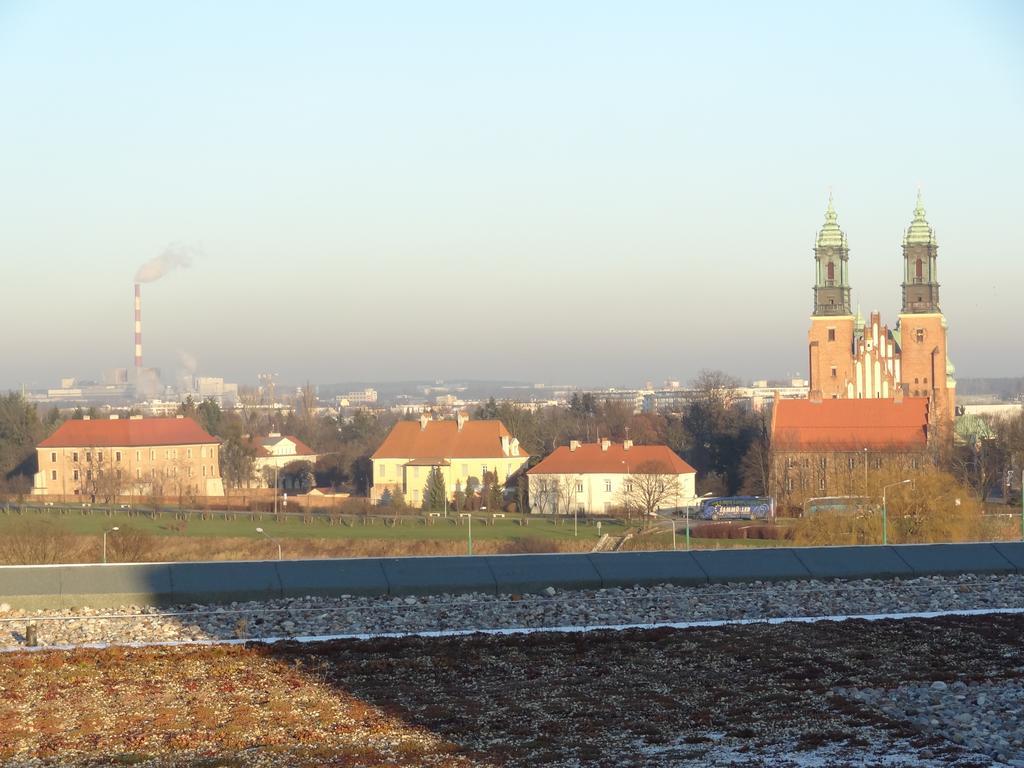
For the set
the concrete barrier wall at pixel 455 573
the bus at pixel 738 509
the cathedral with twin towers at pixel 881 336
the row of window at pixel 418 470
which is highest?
the cathedral with twin towers at pixel 881 336

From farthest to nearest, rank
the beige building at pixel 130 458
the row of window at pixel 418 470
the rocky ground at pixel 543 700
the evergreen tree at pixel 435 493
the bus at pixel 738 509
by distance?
the beige building at pixel 130 458 < the row of window at pixel 418 470 < the evergreen tree at pixel 435 493 < the bus at pixel 738 509 < the rocky ground at pixel 543 700

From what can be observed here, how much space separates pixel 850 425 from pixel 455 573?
181ft

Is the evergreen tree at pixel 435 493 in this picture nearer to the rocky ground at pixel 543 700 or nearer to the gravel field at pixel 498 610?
the gravel field at pixel 498 610

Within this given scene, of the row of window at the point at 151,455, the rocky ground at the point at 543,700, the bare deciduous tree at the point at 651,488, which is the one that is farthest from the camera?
the row of window at the point at 151,455

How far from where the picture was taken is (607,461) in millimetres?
70750

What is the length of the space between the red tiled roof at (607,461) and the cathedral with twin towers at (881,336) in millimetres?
19856

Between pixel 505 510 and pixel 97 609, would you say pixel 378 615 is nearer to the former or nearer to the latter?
pixel 97 609

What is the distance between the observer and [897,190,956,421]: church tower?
8744 cm

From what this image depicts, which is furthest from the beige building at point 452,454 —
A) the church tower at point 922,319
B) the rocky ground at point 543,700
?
the rocky ground at point 543,700

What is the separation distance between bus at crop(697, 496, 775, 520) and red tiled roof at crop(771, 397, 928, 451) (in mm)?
7784

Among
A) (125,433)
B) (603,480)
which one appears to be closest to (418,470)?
(603,480)

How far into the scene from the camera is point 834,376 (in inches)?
3472

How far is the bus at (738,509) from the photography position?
2399 inches

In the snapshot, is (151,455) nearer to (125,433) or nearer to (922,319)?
(125,433)
